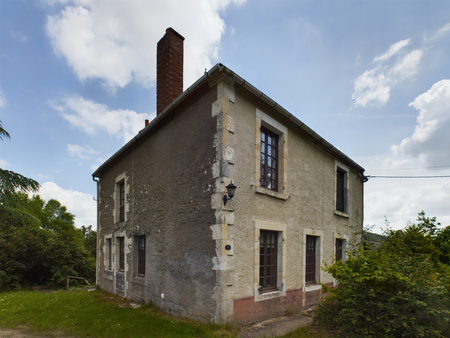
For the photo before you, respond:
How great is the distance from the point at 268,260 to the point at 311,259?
2273 millimetres

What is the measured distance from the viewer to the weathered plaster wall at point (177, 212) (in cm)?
621

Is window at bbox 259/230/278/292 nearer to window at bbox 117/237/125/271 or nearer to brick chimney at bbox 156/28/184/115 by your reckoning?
brick chimney at bbox 156/28/184/115

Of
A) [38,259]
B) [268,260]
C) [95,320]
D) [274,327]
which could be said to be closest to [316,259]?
[268,260]

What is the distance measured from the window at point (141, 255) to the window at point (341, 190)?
22.6 ft

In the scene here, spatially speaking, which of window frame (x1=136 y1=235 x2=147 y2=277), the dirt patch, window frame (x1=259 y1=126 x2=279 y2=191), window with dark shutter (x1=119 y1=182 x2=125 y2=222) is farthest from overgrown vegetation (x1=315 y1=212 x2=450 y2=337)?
window with dark shutter (x1=119 y1=182 x2=125 y2=222)

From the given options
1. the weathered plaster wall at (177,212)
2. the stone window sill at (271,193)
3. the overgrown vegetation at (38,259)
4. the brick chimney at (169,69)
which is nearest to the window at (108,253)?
the weathered plaster wall at (177,212)

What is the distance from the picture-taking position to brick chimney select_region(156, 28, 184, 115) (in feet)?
30.5

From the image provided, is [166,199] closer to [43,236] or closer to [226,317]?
[226,317]

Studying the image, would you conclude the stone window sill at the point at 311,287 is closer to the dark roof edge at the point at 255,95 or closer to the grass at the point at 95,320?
the grass at the point at 95,320

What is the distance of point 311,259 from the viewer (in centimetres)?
873

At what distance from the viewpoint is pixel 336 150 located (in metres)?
9.79

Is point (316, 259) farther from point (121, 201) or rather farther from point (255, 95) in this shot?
point (121, 201)

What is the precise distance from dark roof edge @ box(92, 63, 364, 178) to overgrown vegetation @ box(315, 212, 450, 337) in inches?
147

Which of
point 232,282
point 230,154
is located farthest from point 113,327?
point 230,154
